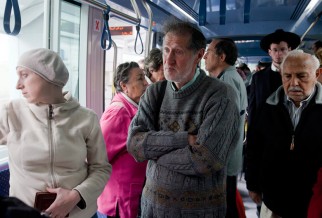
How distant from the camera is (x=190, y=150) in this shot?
1.58 metres

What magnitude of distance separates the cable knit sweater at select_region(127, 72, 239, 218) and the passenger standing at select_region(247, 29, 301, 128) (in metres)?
1.37

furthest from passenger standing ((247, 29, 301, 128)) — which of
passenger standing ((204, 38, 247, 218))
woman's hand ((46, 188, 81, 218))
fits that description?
woman's hand ((46, 188, 81, 218))

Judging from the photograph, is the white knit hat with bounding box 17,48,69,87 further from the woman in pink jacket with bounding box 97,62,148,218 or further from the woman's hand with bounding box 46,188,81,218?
the woman in pink jacket with bounding box 97,62,148,218

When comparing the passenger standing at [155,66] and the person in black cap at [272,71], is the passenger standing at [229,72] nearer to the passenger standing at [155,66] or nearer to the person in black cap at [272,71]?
the person in black cap at [272,71]

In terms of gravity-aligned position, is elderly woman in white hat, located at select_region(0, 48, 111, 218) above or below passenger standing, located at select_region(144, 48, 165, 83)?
below

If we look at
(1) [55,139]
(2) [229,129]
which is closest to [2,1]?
(1) [55,139]

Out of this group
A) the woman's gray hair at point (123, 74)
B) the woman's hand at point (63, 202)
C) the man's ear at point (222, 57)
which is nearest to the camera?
the woman's hand at point (63, 202)

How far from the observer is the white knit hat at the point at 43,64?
4.65 feet

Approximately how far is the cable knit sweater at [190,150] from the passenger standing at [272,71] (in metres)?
1.37

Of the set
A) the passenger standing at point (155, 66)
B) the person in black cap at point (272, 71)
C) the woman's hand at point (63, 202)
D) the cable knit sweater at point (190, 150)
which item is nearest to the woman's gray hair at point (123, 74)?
the passenger standing at point (155, 66)

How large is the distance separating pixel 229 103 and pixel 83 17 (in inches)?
87.3

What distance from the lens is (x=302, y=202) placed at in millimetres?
1908

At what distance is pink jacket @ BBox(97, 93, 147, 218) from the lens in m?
2.13

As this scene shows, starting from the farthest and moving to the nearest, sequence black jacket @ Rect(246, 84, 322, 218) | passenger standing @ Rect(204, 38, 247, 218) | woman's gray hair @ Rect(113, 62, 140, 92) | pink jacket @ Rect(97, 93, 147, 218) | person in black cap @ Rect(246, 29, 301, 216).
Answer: person in black cap @ Rect(246, 29, 301, 216)
passenger standing @ Rect(204, 38, 247, 218)
woman's gray hair @ Rect(113, 62, 140, 92)
pink jacket @ Rect(97, 93, 147, 218)
black jacket @ Rect(246, 84, 322, 218)
